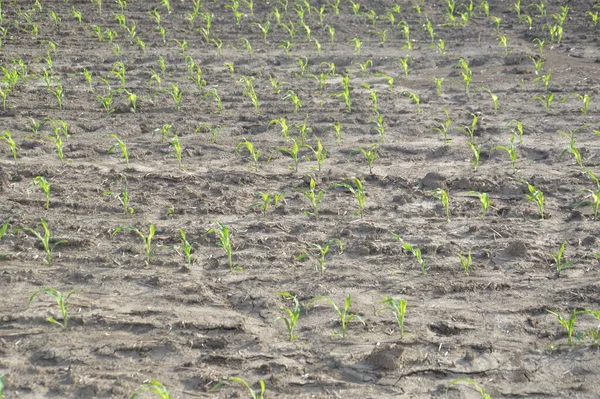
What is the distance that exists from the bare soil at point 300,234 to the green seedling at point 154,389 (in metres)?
0.07

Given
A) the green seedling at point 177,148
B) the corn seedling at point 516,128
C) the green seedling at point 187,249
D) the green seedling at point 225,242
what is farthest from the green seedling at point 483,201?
the green seedling at point 177,148

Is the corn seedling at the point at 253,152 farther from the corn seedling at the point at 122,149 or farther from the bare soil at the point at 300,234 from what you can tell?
the corn seedling at the point at 122,149

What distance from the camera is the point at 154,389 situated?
11.4ft

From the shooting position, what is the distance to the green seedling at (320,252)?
16.0 ft

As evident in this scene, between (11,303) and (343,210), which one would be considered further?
(343,210)

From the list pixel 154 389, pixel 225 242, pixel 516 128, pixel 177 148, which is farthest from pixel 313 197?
pixel 516 128

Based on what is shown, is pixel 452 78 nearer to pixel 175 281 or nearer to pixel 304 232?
pixel 304 232

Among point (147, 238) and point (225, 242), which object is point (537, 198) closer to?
point (225, 242)

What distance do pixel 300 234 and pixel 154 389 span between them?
208 cm

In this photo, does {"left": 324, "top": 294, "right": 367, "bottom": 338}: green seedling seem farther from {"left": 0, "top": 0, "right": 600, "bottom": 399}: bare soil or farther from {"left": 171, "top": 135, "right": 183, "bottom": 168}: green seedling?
{"left": 171, "top": 135, "right": 183, "bottom": 168}: green seedling

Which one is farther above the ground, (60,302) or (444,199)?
(444,199)

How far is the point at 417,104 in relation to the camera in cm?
809

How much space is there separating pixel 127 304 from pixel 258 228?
124cm

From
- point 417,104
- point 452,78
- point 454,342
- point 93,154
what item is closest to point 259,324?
point 454,342
